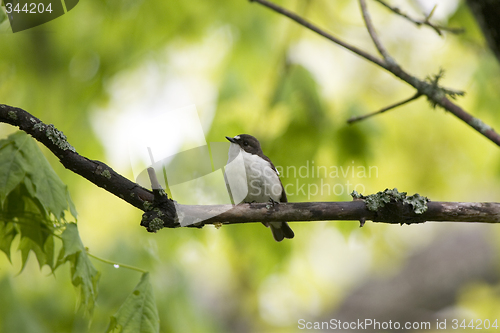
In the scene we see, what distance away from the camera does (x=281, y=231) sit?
402 centimetres

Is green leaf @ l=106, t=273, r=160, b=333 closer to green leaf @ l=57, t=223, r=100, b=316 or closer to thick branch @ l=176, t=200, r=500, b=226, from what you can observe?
green leaf @ l=57, t=223, r=100, b=316

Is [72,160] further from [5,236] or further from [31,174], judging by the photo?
[5,236]

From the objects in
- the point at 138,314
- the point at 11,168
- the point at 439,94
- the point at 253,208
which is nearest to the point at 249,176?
the point at 253,208

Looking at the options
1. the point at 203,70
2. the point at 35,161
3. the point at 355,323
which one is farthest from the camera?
A: the point at 355,323

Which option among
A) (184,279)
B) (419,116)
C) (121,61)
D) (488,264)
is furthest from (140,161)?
(488,264)

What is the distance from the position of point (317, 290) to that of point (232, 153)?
303 cm

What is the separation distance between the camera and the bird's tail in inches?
156

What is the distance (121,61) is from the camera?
377cm

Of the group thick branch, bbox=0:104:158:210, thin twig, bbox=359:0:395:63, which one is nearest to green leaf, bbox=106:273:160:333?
thick branch, bbox=0:104:158:210

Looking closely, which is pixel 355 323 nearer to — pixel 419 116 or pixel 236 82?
pixel 419 116

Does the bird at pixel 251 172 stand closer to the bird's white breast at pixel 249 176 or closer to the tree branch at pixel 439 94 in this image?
the bird's white breast at pixel 249 176

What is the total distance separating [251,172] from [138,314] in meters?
1.97

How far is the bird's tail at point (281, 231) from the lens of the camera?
3.96 meters

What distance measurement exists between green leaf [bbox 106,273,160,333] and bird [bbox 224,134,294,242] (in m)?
1.67
